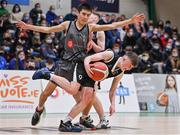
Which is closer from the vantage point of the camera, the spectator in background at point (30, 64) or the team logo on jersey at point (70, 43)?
the team logo on jersey at point (70, 43)

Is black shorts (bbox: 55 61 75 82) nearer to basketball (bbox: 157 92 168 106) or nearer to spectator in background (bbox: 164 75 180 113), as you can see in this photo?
basketball (bbox: 157 92 168 106)

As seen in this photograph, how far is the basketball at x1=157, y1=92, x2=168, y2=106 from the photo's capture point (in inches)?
578

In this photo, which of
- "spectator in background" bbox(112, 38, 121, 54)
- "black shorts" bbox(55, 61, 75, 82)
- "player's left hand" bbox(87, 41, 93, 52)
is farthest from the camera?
"spectator in background" bbox(112, 38, 121, 54)

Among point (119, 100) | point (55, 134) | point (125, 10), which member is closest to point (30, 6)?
point (125, 10)

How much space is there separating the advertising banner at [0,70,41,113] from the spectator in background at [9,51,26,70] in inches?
78.8

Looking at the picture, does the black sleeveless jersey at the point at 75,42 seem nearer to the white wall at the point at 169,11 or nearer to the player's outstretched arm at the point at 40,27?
the player's outstretched arm at the point at 40,27

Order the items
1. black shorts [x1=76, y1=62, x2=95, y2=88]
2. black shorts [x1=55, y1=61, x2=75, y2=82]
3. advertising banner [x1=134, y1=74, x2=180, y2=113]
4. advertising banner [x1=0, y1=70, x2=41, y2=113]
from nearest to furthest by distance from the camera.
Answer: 1. black shorts [x1=76, y1=62, x2=95, y2=88]
2. black shorts [x1=55, y1=61, x2=75, y2=82]
3. advertising banner [x1=0, y1=70, x2=41, y2=113]
4. advertising banner [x1=134, y1=74, x2=180, y2=113]

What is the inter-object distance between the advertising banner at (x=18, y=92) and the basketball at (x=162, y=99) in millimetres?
3969

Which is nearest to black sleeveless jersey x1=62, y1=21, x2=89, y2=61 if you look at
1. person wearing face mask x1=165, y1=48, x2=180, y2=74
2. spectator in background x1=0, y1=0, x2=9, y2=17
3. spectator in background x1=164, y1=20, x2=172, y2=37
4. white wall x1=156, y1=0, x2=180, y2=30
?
spectator in background x1=0, y1=0, x2=9, y2=17

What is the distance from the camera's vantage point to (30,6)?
20.0 m

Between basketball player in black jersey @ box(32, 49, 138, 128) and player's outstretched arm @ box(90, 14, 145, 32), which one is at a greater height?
player's outstretched arm @ box(90, 14, 145, 32)

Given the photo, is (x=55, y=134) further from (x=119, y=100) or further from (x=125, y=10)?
(x=125, y=10)

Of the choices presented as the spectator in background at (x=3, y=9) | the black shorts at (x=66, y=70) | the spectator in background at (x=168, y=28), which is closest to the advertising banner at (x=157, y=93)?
the spectator in background at (x=3, y=9)

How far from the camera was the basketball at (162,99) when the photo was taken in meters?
14.7
